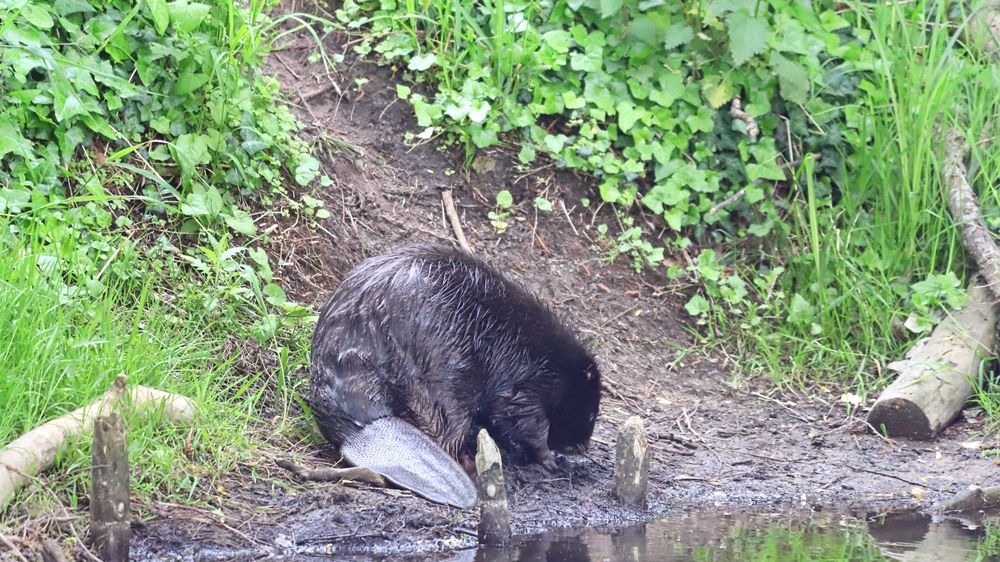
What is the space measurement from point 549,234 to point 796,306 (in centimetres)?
123

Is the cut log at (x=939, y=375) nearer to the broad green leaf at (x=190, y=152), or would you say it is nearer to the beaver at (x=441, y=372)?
the beaver at (x=441, y=372)

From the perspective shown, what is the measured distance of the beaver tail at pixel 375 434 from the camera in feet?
11.6

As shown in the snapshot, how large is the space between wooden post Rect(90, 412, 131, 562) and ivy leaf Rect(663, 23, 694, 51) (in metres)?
3.66

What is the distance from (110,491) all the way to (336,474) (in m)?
0.88

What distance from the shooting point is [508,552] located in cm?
328

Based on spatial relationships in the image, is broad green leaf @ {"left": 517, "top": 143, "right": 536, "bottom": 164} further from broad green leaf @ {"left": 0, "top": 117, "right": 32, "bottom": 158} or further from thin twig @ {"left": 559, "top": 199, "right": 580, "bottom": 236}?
broad green leaf @ {"left": 0, "top": 117, "right": 32, "bottom": 158}

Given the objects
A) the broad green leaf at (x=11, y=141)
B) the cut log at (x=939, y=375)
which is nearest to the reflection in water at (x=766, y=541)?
the cut log at (x=939, y=375)

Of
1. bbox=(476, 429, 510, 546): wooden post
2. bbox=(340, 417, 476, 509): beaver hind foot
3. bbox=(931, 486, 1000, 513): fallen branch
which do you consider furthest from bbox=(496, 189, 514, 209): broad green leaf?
bbox=(931, 486, 1000, 513): fallen branch

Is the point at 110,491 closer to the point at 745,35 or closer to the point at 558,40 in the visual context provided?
the point at 558,40

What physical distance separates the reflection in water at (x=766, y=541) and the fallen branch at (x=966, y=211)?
1607 millimetres

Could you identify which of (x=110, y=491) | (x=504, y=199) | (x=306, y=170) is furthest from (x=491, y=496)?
(x=504, y=199)

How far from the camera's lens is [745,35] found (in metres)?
5.40

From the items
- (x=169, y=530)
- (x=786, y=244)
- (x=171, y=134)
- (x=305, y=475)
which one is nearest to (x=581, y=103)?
(x=786, y=244)

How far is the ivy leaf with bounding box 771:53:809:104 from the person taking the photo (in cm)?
563
